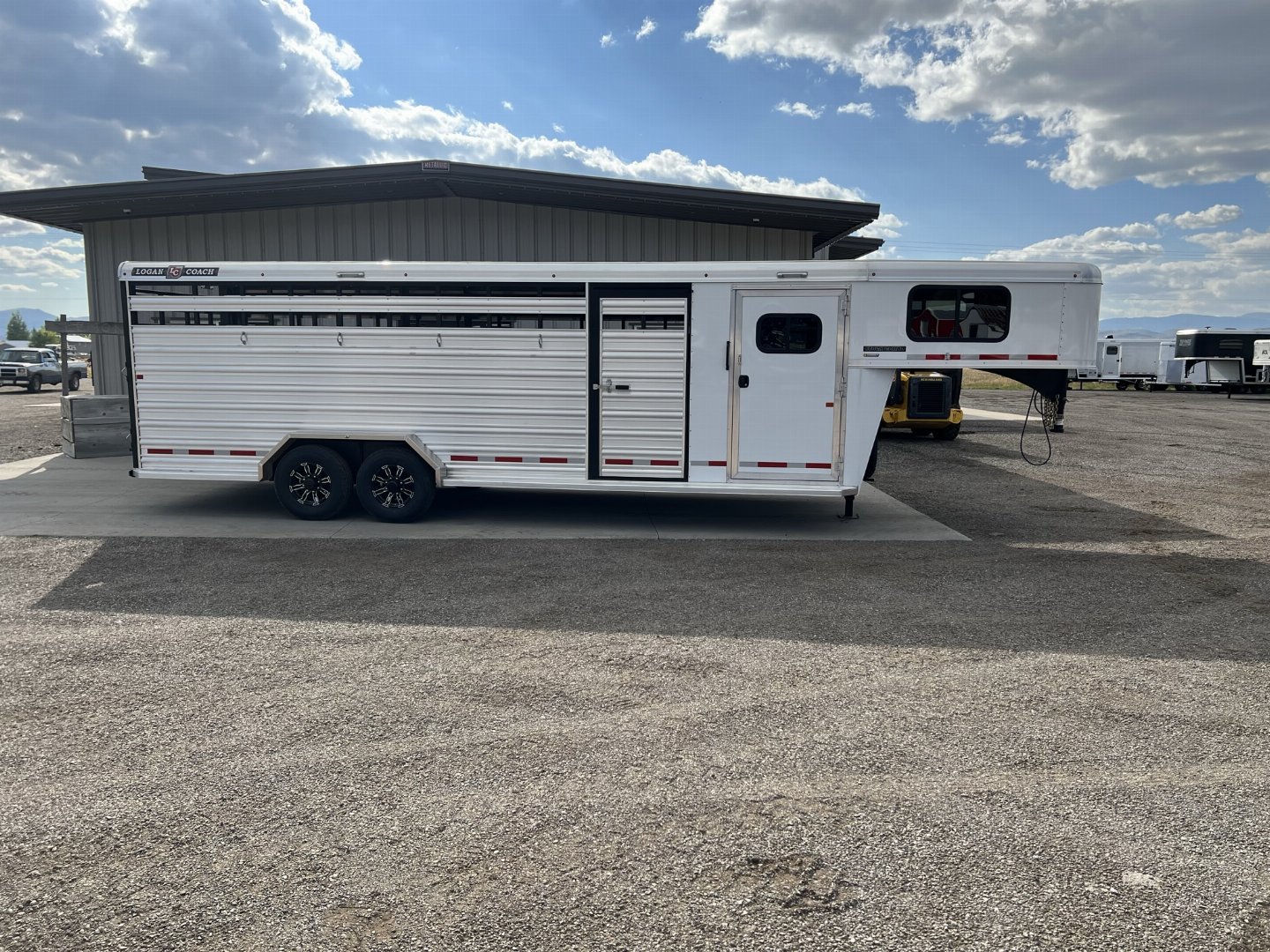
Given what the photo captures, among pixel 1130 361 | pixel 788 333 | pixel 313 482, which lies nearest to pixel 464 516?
pixel 313 482

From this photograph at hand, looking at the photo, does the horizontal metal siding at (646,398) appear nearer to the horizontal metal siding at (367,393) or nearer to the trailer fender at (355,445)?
the horizontal metal siding at (367,393)

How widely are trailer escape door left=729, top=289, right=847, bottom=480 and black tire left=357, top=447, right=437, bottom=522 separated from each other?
11.5ft

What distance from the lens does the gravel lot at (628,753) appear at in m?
3.10

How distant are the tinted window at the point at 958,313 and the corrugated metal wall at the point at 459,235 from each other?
632 centimetres

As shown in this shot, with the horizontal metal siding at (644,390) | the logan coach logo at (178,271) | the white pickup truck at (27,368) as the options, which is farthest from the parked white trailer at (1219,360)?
the white pickup truck at (27,368)

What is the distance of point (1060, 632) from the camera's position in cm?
625

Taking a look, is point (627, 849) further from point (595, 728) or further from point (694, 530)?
point (694, 530)

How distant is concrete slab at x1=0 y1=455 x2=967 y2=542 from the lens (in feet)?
31.0

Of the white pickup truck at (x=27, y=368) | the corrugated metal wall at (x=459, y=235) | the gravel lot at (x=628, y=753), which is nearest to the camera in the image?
the gravel lot at (x=628, y=753)

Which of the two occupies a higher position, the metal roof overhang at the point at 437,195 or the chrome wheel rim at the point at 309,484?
the metal roof overhang at the point at 437,195

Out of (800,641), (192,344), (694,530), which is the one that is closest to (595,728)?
(800,641)

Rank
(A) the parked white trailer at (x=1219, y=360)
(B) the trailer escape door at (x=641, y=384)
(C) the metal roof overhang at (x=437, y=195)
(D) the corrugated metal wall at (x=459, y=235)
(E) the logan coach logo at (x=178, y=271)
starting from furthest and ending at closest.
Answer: (A) the parked white trailer at (x=1219, y=360) → (D) the corrugated metal wall at (x=459, y=235) → (C) the metal roof overhang at (x=437, y=195) → (E) the logan coach logo at (x=178, y=271) → (B) the trailer escape door at (x=641, y=384)

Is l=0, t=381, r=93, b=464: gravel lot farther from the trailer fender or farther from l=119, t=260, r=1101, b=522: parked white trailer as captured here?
the trailer fender

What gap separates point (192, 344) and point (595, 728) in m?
7.71
